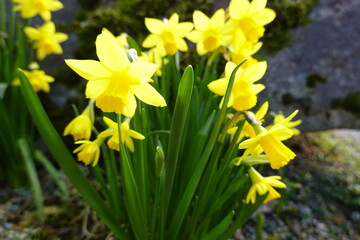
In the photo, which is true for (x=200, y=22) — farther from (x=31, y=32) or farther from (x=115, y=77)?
(x=31, y=32)

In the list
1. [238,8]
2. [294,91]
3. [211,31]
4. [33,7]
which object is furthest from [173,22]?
[33,7]

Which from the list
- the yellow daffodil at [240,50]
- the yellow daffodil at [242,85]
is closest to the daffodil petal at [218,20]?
the yellow daffodil at [240,50]

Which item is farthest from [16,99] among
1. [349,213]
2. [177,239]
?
[349,213]

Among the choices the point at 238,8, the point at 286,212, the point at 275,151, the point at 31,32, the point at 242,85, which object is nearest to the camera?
the point at 275,151

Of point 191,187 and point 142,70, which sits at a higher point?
point 142,70

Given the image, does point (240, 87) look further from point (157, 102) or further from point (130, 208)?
point (130, 208)

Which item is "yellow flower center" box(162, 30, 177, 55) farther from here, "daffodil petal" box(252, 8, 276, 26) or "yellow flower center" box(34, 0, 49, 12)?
"yellow flower center" box(34, 0, 49, 12)
